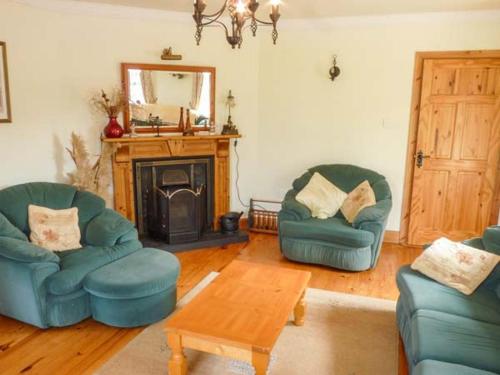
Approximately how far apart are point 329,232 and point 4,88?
10.4ft

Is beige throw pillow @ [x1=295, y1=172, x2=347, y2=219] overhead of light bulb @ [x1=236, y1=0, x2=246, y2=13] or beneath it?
beneath

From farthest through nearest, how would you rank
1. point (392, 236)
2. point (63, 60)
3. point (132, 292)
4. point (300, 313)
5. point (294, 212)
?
point (392, 236)
point (294, 212)
point (63, 60)
point (300, 313)
point (132, 292)

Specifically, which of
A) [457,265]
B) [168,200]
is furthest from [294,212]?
[457,265]

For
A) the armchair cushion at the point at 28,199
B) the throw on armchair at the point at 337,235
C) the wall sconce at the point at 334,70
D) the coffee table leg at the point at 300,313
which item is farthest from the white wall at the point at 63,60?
the coffee table leg at the point at 300,313

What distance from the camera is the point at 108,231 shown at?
327 centimetres

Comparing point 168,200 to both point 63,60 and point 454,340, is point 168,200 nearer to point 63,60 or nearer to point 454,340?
point 63,60

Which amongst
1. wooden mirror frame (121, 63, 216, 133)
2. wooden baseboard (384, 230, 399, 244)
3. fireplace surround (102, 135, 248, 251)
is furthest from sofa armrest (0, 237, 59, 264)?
wooden baseboard (384, 230, 399, 244)

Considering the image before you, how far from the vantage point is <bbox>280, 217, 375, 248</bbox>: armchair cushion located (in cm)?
377

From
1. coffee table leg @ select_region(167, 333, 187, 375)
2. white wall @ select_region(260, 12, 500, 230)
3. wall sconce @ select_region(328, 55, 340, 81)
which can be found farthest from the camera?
wall sconce @ select_region(328, 55, 340, 81)

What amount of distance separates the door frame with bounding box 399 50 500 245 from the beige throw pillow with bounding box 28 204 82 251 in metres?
3.45

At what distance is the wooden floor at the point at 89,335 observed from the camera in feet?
8.07

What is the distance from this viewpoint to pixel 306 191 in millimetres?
4340

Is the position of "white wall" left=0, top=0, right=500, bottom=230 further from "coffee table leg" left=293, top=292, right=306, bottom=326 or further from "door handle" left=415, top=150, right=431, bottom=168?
"coffee table leg" left=293, top=292, right=306, bottom=326

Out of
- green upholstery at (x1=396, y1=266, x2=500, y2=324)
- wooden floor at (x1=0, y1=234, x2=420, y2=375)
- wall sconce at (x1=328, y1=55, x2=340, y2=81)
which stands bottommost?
wooden floor at (x1=0, y1=234, x2=420, y2=375)
